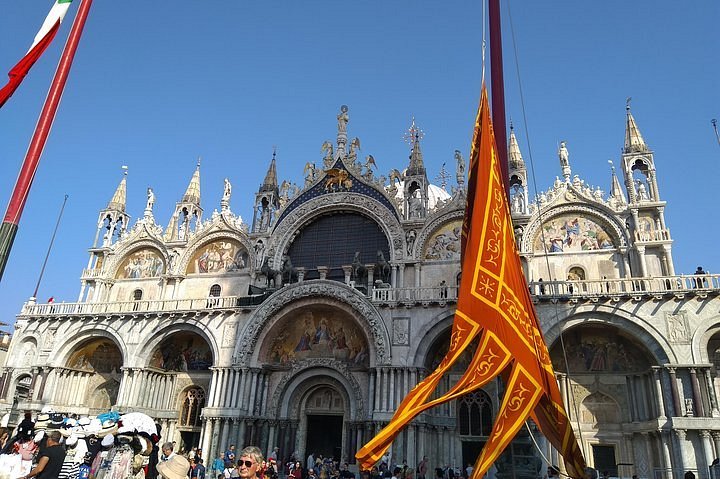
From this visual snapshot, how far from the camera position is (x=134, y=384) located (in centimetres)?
2502

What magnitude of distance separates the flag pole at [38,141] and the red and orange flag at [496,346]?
6.71m

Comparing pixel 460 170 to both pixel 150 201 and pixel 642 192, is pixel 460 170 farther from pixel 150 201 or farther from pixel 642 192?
pixel 150 201

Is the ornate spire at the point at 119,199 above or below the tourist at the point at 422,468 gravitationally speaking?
above

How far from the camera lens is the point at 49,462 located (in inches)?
288

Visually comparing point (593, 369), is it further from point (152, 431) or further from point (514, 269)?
point (152, 431)

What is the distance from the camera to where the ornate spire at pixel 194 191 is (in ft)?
103

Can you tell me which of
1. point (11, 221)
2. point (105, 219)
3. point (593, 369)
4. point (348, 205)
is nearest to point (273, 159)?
point (348, 205)

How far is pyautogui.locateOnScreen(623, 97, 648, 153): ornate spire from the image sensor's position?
79.2 ft

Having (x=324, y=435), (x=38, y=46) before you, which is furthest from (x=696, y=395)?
(x=38, y=46)

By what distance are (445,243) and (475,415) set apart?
801cm

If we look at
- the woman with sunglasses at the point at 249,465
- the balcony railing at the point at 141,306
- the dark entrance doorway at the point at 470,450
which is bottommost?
the woman with sunglasses at the point at 249,465

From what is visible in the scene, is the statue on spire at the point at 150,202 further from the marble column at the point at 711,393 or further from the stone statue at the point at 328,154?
the marble column at the point at 711,393

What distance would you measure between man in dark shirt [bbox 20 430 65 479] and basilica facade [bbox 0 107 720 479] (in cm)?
1357

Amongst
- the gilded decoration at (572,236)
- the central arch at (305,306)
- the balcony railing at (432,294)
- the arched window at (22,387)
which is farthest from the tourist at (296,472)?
the arched window at (22,387)
